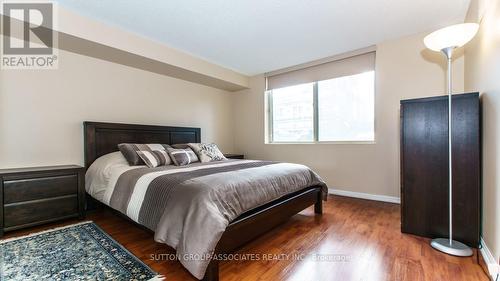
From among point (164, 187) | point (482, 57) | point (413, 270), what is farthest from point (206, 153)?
point (482, 57)

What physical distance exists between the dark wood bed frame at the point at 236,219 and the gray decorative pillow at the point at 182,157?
0.84m

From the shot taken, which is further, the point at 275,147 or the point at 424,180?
the point at 275,147

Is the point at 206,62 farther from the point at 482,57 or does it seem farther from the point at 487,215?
the point at 487,215

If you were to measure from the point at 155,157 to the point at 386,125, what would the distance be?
10.7 ft

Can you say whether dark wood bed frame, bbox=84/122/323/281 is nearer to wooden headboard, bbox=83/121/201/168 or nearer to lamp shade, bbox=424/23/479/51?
wooden headboard, bbox=83/121/201/168

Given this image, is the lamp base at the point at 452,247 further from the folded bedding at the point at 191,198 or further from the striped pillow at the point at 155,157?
A: the striped pillow at the point at 155,157

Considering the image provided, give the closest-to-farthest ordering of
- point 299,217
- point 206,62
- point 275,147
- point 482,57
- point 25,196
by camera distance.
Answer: point 482,57
point 25,196
point 299,217
point 206,62
point 275,147

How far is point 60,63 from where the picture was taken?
2783 millimetres

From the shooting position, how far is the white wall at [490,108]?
155cm

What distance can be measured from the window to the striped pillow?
245 centimetres

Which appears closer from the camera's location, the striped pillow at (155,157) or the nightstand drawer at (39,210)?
the nightstand drawer at (39,210)

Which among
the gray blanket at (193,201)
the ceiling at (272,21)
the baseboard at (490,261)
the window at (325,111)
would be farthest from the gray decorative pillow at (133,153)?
the baseboard at (490,261)

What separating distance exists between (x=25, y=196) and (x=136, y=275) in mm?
1728

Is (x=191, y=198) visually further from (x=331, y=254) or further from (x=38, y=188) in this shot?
(x=38, y=188)
